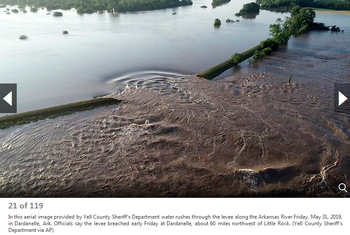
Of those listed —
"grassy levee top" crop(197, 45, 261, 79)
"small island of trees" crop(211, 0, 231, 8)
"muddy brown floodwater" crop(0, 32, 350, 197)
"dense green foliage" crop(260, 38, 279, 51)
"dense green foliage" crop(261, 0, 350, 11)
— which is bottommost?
"muddy brown floodwater" crop(0, 32, 350, 197)

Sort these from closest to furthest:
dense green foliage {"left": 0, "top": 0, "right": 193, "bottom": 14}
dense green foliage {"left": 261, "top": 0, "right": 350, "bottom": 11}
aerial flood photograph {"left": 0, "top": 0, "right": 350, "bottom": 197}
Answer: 1. aerial flood photograph {"left": 0, "top": 0, "right": 350, "bottom": 197}
2. dense green foliage {"left": 0, "top": 0, "right": 193, "bottom": 14}
3. dense green foliage {"left": 261, "top": 0, "right": 350, "bottom": 11}

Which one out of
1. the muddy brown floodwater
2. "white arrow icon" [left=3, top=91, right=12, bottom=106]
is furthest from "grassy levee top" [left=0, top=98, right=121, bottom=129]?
"white arrow icon" [left=3, top=91, right=12, bottom=106]

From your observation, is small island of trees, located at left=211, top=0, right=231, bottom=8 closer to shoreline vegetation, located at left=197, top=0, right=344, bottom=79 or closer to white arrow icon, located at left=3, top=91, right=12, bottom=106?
shoreline vegetation, located at left=197, top=0, right=344, bottom=79

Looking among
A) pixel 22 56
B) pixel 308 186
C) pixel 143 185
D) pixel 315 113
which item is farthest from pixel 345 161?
pixel 22 56

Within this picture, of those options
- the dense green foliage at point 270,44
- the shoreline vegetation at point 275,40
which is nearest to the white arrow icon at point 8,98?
the shoreline vegetation at point 275,40

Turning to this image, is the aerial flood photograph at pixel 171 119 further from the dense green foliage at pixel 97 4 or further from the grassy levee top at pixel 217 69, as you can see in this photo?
Result: the dense green foliage at pixel 97 4

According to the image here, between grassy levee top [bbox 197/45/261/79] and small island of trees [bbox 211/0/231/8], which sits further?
small island of trees [bbox 211/0/231/8]
